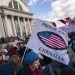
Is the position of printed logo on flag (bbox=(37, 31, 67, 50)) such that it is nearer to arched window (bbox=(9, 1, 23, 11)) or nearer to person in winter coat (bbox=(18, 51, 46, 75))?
person in winter coat (bbox=(18, 51, 46, 75))

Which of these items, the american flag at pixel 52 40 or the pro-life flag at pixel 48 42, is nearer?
the pro-life flag at pixel 48 42

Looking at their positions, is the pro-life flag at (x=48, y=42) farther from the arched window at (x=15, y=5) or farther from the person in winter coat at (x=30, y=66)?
the arched window at (x=15, y=5)

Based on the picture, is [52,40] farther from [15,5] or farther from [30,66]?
[15,5]

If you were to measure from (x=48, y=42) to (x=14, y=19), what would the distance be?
181ft

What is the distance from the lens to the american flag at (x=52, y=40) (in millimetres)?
5859

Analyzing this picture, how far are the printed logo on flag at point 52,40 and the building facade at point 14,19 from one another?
1785 inches

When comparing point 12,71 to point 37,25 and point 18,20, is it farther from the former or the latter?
point 18,20

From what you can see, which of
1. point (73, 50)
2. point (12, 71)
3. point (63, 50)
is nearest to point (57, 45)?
point (63, 50)

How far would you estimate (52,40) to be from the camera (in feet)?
19.5

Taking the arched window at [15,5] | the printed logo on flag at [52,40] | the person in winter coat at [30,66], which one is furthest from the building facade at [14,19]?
the person in winter coat at [30,66]

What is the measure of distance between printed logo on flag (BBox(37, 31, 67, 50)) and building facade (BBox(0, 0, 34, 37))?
4534cm

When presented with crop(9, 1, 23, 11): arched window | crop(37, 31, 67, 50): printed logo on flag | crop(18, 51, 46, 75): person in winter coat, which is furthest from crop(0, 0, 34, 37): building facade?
crop(18, 51, 46, 75): person in winter coat

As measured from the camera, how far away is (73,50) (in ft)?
26.5

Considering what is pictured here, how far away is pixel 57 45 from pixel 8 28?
4942cm
